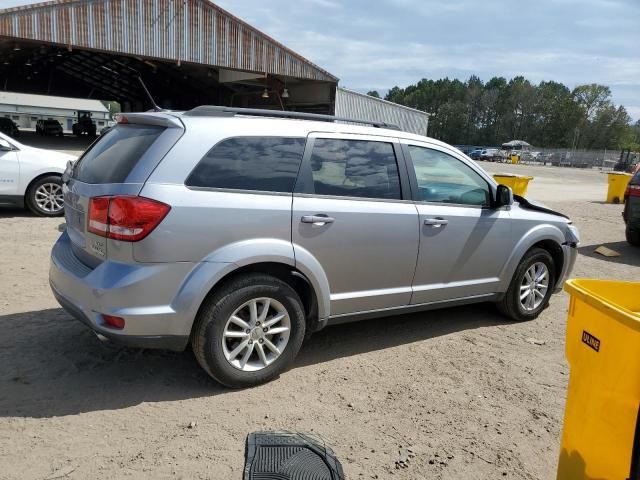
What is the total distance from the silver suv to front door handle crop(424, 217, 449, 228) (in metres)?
0.01

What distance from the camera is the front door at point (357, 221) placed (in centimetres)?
362

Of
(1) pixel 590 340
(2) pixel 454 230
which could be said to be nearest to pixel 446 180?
(2) pixel 454 230

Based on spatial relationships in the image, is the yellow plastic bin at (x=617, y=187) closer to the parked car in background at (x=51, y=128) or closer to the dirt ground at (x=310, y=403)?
the dirt ground at (x=310, y=403)

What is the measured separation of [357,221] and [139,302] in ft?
5.27

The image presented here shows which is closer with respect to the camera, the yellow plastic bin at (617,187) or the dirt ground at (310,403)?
the dirt ground at (310,403)

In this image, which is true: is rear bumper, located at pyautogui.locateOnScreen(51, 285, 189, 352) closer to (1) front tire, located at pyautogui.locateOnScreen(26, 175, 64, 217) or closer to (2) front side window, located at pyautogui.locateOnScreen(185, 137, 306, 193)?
(2) front side window, located at pyautogui.locateOnScreen(185, 137, 306, 193)

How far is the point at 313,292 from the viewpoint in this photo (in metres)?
3.68

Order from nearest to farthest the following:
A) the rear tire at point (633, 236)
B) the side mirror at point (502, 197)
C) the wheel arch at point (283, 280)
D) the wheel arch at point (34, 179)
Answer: the wheel arch at point (283, 280)
the side mirror at point (502, 197)
the wheel arch at point (34, 179)
the rear tire at point (633, 236)

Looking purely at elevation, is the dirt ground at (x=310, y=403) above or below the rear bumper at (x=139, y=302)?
below

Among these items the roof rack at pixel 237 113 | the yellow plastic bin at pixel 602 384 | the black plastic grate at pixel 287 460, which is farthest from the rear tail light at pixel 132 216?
the yellow plastic bin at pixel 602 384

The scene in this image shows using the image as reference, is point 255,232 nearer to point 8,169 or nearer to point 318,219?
point 318,219

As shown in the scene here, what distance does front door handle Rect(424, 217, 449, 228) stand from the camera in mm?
4142

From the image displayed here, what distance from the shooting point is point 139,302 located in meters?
3.06

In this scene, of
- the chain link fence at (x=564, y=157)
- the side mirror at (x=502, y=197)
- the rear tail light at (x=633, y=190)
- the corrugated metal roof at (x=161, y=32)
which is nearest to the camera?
the side mirror at (x=502, y=197)
